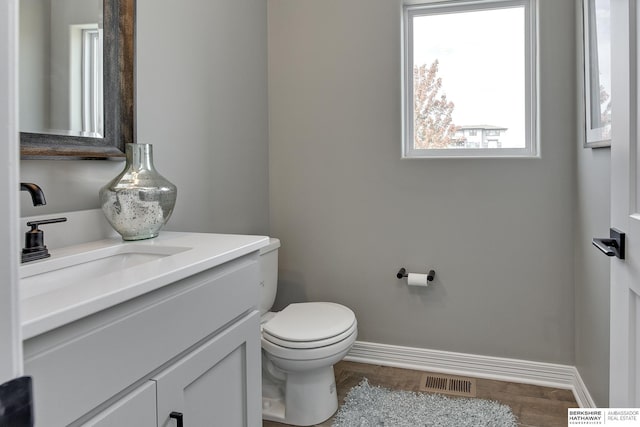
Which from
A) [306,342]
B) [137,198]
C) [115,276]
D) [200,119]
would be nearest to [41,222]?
[137,198]

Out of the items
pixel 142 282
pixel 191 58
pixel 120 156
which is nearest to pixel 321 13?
pixel 191 58

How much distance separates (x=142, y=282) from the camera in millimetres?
866

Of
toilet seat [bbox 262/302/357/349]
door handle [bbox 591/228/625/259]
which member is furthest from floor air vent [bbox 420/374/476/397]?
door handle [bbox 591/228/625/259]

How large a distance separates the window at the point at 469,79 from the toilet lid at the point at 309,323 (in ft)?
3.18

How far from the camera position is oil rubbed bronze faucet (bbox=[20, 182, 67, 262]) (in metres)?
1.07

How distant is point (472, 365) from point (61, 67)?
7.33 ft

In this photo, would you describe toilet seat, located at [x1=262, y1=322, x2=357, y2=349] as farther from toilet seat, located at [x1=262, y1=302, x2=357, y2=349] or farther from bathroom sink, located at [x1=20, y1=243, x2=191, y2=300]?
bathroom sink, located at [x1=20, y1=243, x2=191, y2=300]

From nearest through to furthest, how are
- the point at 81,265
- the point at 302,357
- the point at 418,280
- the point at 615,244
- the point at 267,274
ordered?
the point at 615,244
the point at 81,265
the point at 302,357
the point at 267,274
the point at 418,280

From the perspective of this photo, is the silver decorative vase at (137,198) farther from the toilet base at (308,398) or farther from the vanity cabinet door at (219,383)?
the toilet base at (308,398)

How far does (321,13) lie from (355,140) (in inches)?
28.5

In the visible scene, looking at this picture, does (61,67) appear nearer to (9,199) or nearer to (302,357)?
(9,199)

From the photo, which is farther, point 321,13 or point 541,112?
point 321,13

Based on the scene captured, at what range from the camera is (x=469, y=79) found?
2.42 meters

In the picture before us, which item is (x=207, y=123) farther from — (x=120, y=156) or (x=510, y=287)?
(x=510, y=287)
